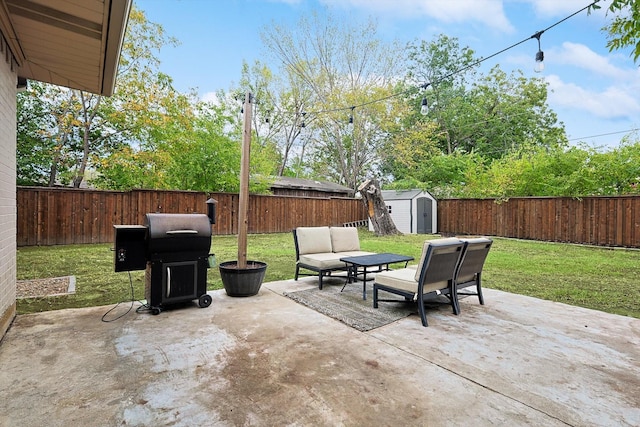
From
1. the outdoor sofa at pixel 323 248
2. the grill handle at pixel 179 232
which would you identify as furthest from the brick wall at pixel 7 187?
the outdoor sofa at pixel 323 248

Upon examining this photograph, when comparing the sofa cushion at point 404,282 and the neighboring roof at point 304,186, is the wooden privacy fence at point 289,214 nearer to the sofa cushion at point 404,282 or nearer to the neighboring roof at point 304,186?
the neighboring roof at point 304,186

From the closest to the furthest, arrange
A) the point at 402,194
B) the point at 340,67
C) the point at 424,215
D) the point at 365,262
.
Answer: the point at 365,262, the point at 424,215, the point at 402,194, the point at 340,67

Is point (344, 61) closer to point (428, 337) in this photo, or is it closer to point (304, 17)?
point (304, 17)

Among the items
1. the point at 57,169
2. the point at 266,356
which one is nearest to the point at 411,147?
the point at 57,169

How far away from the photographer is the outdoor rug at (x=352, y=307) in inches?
129

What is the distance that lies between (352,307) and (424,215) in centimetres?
1164

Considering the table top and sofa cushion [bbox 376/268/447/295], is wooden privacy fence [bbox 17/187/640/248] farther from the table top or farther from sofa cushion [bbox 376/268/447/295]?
sofa cushion [bbox 376/268/447/295]

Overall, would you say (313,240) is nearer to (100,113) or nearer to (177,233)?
(177,233)

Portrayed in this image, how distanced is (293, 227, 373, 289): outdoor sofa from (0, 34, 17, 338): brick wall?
321 cm

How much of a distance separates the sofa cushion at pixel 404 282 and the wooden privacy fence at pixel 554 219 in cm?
972

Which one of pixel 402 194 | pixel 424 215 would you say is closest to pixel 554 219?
pixel 424 215

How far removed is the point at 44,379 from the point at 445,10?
15689 millimetres

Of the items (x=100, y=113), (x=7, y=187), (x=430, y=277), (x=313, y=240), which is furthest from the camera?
(x=100, y=113)

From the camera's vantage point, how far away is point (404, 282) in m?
3.39
